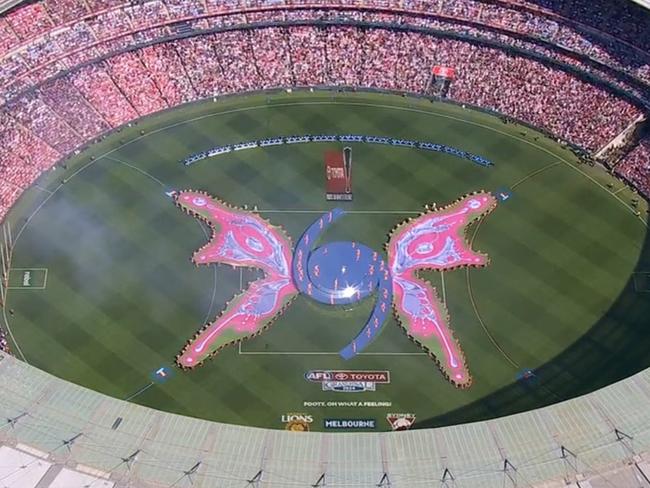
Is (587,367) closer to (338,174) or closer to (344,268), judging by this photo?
(344,268)

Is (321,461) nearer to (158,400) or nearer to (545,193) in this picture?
(158,400)

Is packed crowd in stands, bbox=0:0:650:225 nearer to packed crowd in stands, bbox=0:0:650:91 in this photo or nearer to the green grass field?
packed crowd in stands, bbox=0:0:650:91

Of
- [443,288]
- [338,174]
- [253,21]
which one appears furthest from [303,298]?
[253,21]

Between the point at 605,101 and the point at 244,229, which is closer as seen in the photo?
the point at 244,229

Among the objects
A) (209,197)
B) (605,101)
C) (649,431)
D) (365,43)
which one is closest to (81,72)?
(209,197)

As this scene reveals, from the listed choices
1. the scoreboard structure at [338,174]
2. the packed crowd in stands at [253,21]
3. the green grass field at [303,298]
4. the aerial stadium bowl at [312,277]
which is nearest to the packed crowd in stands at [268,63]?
the packed crowd in stands at [253,21]

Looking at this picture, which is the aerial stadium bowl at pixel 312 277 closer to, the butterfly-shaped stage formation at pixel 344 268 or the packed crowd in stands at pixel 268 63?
the butterfly-shaped stage formation at pixel 344 268
